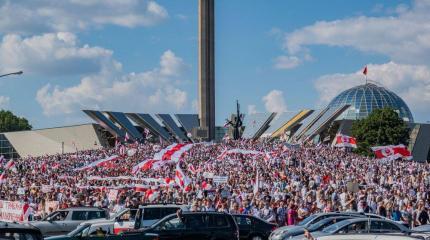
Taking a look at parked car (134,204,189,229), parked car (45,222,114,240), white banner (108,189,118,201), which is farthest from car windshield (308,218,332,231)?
white banner (108,189,118,201)

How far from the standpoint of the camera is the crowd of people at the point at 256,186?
89.4ft

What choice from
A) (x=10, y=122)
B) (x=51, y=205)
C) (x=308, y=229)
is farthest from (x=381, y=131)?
(x=10, y=122)

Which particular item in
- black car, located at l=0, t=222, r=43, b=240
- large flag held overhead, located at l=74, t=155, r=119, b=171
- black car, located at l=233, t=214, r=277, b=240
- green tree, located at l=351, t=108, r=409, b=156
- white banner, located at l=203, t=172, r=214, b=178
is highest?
green tree, located at l=351, t=108, r=409, b=156

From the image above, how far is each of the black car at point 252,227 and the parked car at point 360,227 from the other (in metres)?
3.05

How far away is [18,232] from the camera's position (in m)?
13.6

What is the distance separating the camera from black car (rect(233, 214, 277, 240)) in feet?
74.7

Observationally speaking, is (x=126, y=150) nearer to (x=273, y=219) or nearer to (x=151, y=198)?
(x=151, y=198)

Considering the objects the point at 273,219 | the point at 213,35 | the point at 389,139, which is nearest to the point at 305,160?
the point at 273,219

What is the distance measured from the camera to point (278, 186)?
3528 cm

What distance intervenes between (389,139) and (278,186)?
2433 inches

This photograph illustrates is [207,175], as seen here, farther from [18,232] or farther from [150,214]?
[18,232]

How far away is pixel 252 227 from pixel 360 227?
14.2 ft

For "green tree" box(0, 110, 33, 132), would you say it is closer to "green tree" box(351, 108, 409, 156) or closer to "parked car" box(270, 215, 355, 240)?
"green tree" box(351, 108, 409, 156)

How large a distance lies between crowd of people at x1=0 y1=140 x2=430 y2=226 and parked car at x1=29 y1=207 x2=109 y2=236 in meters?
1.54
